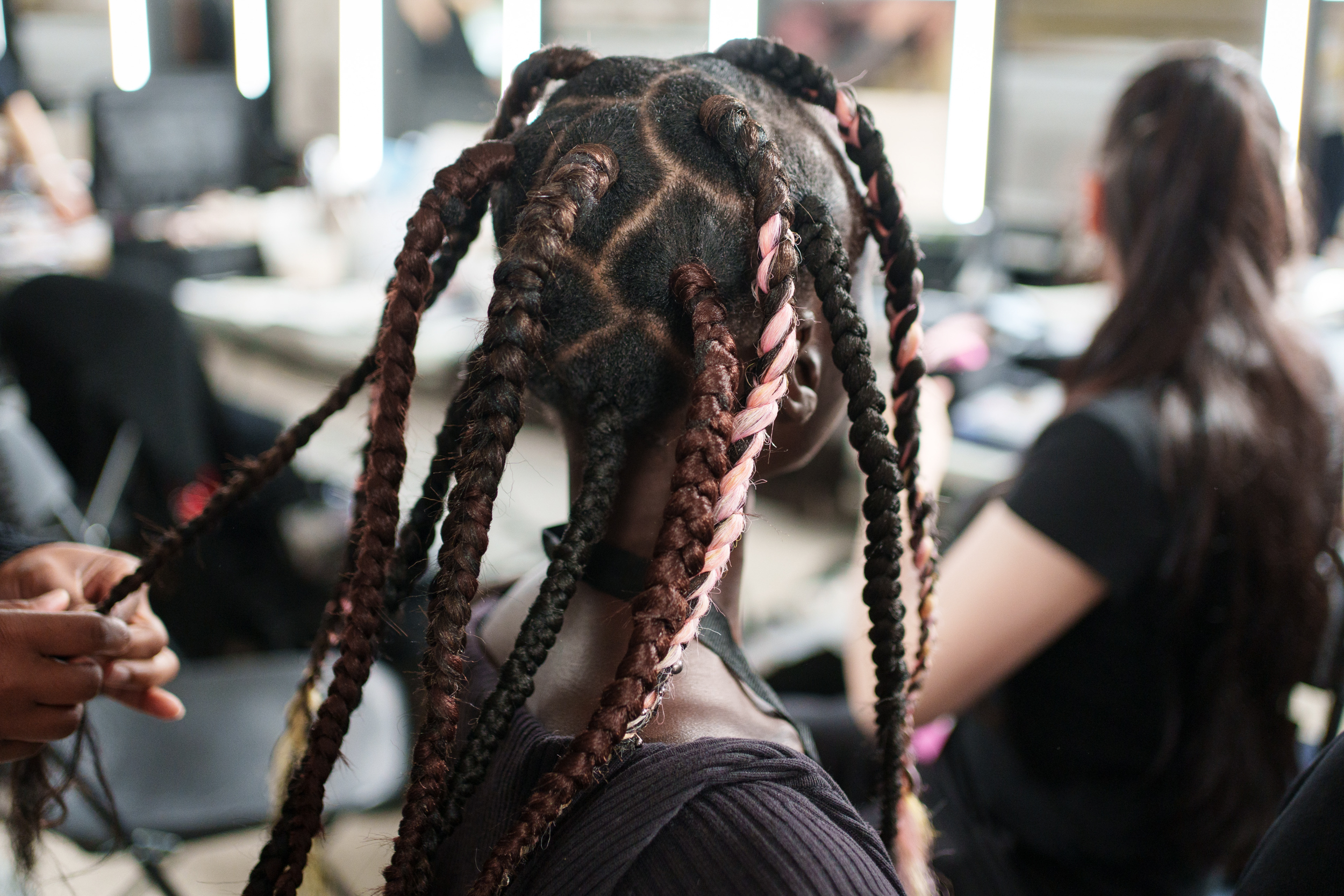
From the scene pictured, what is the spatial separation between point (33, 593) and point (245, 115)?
295cm

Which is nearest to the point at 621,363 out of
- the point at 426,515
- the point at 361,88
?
the point at 426,515

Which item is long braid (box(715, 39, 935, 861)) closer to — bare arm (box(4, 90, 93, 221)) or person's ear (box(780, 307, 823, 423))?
person's ear (box(780, 307, 823, 423))

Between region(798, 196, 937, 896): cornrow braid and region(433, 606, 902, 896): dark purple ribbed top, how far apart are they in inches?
5.3

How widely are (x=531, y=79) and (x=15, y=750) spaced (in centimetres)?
62

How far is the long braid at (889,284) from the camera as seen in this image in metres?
0.64

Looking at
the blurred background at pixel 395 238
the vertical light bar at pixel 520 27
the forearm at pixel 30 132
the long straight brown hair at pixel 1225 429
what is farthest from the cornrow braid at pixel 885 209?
the forearm at pixel 30 132

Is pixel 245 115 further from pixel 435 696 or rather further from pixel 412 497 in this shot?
pixel 435 696

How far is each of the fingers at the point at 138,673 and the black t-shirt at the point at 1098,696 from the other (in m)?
0.83

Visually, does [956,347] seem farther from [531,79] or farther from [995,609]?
[531,79]

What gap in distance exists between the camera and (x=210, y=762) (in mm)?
1257

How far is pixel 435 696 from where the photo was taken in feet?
1.68

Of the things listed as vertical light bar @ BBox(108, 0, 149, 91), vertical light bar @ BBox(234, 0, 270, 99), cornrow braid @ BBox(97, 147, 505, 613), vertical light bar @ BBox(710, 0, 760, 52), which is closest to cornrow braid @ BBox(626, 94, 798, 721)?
cornrow braid @ BBox(97, 147, 505, 613)

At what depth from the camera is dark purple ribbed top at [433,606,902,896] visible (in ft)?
1.59

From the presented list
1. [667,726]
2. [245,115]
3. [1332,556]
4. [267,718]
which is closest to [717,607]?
[667,726]
